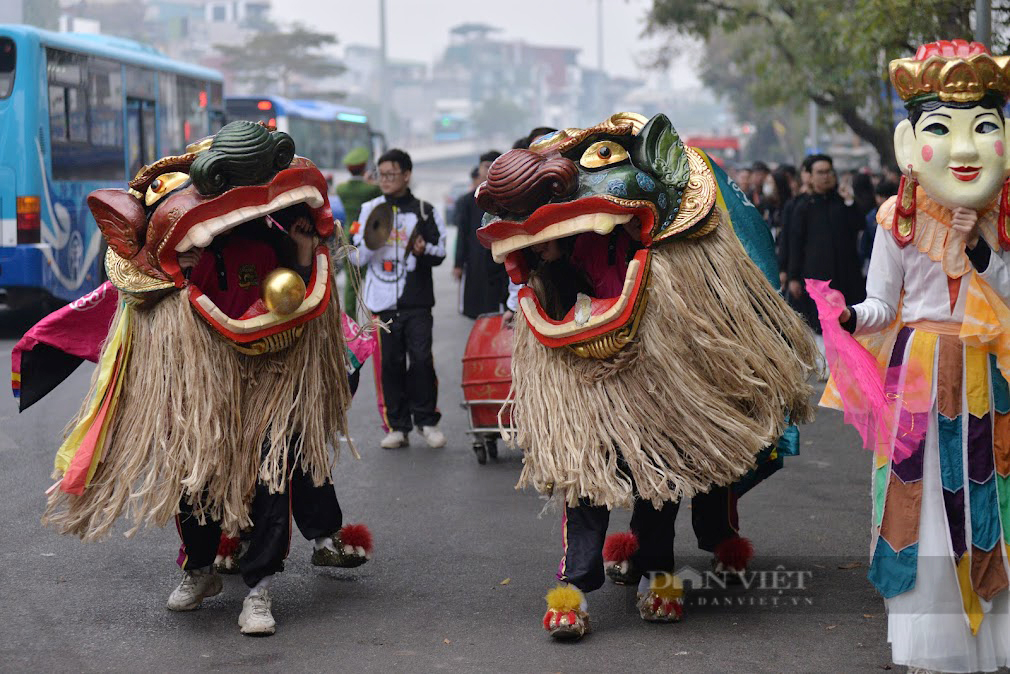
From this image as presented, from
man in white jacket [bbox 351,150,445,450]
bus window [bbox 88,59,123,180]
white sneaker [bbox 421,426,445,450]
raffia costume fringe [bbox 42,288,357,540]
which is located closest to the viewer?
raffia costume fringe [bbox 42,288,357,540]

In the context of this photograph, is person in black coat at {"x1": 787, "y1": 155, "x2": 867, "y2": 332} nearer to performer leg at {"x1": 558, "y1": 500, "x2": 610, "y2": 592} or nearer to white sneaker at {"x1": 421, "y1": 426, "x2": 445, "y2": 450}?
white sneaker at {"x1": 421, "y1": 426, "x2": 445, "y2": 450}

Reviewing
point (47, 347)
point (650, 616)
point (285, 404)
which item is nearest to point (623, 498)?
point (650, 616)

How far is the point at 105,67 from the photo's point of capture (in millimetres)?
14672

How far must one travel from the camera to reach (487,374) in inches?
287

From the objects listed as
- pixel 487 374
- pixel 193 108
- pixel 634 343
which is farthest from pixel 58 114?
pixel 634 343

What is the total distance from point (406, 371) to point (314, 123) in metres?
16.8

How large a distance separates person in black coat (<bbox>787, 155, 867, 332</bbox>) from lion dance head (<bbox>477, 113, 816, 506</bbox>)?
202 inches

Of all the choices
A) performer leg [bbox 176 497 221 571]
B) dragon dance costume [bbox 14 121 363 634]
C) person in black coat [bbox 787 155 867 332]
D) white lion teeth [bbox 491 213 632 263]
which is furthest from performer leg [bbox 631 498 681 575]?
person in black coat [bbox 787 155 867 332]

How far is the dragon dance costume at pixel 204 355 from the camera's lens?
456cm

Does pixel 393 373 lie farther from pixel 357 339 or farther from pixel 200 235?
pixel 200 235

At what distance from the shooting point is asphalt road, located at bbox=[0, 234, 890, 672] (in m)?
4.36

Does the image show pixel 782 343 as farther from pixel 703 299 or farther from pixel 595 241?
pixel 595 241

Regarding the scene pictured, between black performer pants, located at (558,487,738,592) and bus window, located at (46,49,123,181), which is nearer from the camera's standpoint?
black performer pants, located at (558,487,738,592)

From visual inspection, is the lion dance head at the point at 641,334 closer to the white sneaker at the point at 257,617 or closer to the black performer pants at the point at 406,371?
the white sneaker at the point at 257,617
